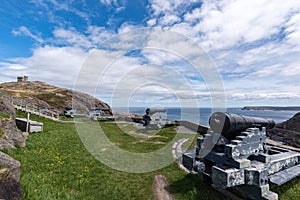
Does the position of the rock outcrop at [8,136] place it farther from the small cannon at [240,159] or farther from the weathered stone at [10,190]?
the small cannon at [240,159]

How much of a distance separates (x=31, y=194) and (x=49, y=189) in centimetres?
57

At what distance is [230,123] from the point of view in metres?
4.90

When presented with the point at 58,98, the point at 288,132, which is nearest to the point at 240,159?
the point at 288,132

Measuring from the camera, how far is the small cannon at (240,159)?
4496 mm

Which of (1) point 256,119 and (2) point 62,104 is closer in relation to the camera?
(1) point 256,119

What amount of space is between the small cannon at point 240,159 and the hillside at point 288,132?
23.8 meters

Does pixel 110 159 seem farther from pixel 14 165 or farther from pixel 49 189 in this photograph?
pixel 14 165

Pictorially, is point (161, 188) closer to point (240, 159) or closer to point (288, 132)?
point (240, 159)

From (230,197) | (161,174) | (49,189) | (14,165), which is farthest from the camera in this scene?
(161,174)

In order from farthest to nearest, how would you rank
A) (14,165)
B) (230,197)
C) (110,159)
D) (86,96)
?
(86,96), (110,159), (230,197), (14,165)

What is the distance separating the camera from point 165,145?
12.0 meters

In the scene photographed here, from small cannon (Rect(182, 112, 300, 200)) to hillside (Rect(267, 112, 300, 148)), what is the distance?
23.8 meters

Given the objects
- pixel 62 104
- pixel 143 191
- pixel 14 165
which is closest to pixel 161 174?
pixel 143 191

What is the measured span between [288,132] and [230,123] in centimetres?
3199
